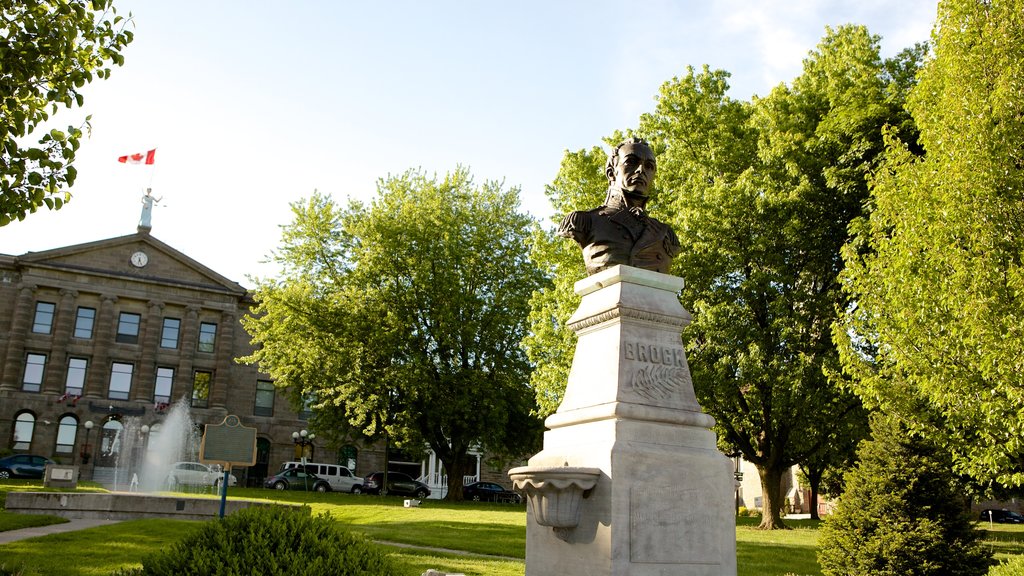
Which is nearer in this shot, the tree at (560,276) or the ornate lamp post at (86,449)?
the tree at (560,276)

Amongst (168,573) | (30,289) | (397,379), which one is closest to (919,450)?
(168,573)

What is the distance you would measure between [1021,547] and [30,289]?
53.4 meters

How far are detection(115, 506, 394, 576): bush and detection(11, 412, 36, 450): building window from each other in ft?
170

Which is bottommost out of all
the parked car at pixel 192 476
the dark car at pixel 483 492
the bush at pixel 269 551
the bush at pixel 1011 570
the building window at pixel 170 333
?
the dark car at pixel 483 492

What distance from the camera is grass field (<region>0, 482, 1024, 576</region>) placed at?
38.3ft

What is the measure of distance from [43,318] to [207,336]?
9947 millimetres

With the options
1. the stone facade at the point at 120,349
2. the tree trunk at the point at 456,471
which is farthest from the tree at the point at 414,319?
the stone facade at the point at 120,349

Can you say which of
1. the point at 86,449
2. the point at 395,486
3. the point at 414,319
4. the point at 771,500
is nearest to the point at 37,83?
the point at 771,500

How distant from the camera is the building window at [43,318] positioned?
50.2 m

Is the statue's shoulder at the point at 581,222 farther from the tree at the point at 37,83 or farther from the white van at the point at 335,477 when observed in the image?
the white van at the point at 335,477

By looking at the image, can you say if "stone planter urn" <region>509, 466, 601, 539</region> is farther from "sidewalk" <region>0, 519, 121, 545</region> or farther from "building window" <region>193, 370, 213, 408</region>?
"building window" <region>193, 370, 213, 408</region>

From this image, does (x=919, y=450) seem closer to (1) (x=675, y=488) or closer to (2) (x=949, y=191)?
(2) (x=949, y=191)

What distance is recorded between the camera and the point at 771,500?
907 inches

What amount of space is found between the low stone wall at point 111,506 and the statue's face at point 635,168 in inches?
637
